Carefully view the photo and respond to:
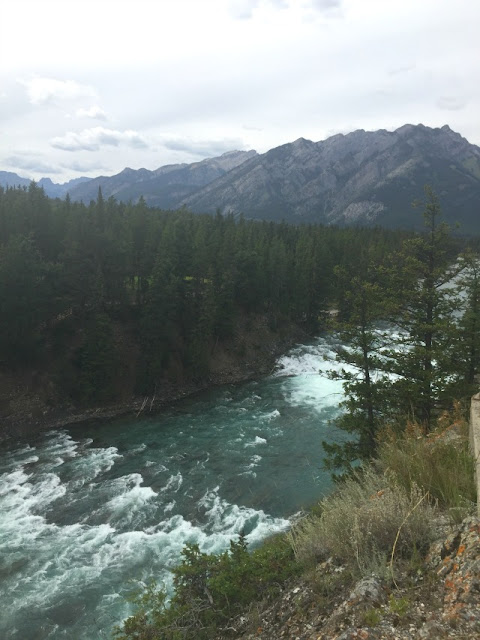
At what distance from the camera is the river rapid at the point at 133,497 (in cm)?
1551

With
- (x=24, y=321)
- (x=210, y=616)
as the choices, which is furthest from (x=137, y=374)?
(x=210, y=616)

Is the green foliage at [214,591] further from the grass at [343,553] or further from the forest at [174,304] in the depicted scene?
the forest at [174,304]

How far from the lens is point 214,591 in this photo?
7.21 metres

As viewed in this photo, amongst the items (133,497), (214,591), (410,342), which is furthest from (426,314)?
(133,497)

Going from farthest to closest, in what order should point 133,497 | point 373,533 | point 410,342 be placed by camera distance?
Answer: point 133,497, point 410,342, point 373,533

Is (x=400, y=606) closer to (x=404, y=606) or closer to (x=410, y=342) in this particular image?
(x=404, y=606)

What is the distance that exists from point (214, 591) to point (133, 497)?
17299 millimetres

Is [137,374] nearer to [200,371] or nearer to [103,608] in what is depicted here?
[200,371]

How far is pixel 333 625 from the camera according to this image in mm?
5000

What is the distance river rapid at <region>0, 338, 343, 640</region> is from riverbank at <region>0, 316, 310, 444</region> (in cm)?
186

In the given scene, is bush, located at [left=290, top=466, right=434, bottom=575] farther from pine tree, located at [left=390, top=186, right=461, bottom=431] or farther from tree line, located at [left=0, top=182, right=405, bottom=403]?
tree line, located at [left=0, top=182, right=405, bottom=403]

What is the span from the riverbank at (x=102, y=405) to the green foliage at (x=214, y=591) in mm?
29004

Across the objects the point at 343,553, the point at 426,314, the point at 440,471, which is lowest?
the point at 343,553

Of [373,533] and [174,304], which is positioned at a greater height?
[174,304]
